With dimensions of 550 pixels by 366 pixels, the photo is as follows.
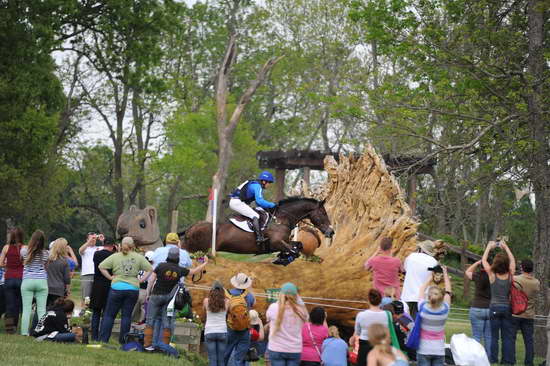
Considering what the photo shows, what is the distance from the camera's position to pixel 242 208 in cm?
1689

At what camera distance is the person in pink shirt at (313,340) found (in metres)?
10.3

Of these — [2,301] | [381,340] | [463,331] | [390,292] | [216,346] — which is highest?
[390,292]

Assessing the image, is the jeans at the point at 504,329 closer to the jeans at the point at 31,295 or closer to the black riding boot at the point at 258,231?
the black riding boot at the point at 258,231

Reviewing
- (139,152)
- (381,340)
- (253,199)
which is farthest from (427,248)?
(139,152)

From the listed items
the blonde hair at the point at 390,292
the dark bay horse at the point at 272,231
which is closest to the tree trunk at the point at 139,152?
the dark bay horse at the point at 272,231

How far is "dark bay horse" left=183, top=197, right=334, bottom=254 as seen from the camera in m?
16.8

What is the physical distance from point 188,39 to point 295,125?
8281mm

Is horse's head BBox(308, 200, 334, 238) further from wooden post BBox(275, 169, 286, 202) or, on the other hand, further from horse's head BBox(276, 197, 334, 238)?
wooden post BBox(275, 169, 286, 202)

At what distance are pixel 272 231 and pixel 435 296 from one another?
7225 mm

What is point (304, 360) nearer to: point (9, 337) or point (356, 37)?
point (9, 337)

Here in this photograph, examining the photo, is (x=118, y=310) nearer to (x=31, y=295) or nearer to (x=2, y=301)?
(x=31, y=295)

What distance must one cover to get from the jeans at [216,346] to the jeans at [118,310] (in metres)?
2.38

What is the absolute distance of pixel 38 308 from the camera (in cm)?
1334

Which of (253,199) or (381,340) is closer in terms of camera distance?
(381,340)
